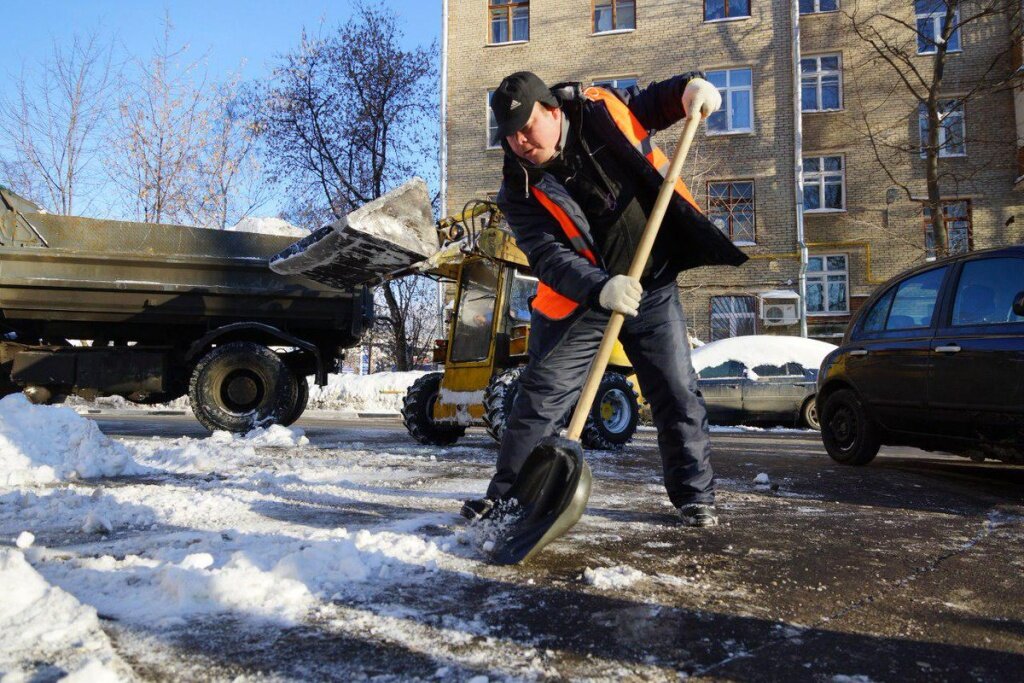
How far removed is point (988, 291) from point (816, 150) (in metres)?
17.0

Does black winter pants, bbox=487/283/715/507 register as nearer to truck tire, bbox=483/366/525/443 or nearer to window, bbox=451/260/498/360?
truck tire, bbox=483/366/525/443

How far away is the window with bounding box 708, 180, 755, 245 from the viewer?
19.6 metres

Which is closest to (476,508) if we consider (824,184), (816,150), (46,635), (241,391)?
(46,635)

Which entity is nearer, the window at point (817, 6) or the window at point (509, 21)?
the window at point (817, 6)

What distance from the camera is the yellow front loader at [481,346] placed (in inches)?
264

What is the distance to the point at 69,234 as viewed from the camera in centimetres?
774

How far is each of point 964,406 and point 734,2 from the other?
18.8 metres

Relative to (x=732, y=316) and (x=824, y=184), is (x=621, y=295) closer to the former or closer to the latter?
(x=732, y=316)

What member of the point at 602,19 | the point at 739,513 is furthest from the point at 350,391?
the point at 739,513

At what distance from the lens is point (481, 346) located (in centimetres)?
696

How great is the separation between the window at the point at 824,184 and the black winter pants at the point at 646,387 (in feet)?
60.5

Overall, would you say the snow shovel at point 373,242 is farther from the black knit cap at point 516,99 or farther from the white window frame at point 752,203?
the white window frame at point 752,203

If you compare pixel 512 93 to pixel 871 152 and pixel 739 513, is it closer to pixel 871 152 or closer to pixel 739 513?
pixel 739 513

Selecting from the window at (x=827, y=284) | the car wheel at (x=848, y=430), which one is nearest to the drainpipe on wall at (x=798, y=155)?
the window at (x=827, y=284)
